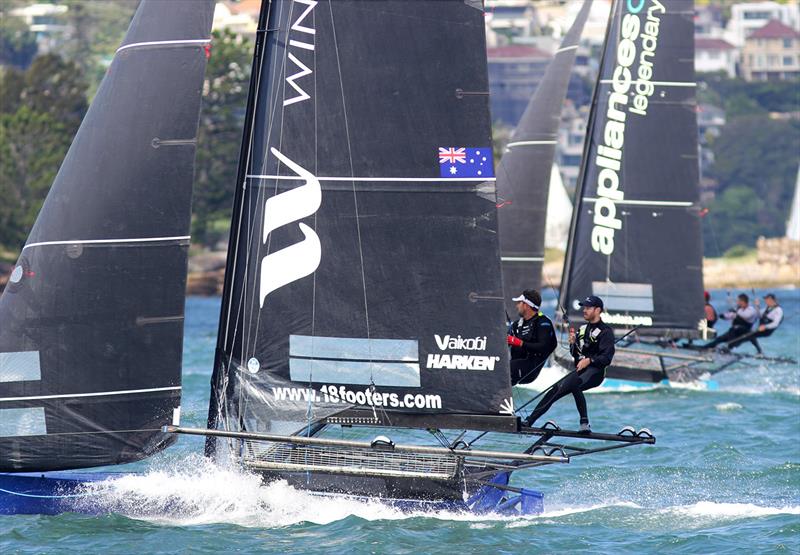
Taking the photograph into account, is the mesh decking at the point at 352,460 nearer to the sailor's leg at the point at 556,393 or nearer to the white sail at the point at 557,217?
the sailor's leg at the point at 556,393

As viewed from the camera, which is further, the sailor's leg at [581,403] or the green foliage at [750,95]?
the green foliage at [750,95]

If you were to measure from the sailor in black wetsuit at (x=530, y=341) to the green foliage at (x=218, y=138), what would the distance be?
4798 cm

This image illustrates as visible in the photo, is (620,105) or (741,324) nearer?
(620,105)

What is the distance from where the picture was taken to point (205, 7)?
40.1ft

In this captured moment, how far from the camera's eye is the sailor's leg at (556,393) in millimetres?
12617

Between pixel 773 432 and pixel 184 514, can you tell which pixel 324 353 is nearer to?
pixel 184 514

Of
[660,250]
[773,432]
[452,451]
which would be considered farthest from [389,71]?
[660,250]

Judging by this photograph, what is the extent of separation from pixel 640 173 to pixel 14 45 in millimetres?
107961

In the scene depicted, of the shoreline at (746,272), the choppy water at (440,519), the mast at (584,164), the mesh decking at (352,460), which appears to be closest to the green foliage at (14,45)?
the shoreline at (746,272)

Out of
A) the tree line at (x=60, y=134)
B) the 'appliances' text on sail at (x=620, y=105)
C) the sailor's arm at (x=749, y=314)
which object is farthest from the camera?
the tree line at (x=60, y=134)

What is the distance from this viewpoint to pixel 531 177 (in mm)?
24438

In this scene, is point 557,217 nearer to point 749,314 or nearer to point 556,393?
point 749,314

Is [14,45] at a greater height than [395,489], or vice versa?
[14,45]

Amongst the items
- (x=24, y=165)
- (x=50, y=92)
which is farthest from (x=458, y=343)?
(x=50, y=92)
